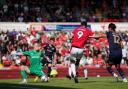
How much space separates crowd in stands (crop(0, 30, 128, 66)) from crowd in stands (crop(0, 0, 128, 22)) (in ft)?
7.24

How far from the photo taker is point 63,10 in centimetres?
4122

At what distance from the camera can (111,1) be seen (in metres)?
44.1

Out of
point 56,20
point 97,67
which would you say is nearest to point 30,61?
point 97,67

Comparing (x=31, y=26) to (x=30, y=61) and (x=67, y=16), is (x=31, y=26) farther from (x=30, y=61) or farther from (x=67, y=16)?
(x=30, y=61)

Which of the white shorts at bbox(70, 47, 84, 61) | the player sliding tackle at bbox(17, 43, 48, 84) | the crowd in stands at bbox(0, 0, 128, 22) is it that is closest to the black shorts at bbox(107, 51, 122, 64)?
the white shorts at bbox(70, 47, 84, 61)

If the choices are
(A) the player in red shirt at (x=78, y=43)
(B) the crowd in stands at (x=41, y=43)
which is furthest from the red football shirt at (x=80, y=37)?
(B) the crowd in stands at (x=41, y=43)

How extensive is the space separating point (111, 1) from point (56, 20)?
19.1ft

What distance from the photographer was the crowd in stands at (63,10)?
39.1 metres

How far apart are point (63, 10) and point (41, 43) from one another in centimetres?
828

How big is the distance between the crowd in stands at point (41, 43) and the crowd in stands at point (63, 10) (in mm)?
2206

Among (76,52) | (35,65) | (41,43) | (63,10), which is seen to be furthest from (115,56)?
(63,10)

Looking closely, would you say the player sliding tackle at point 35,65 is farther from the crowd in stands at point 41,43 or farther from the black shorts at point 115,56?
the crowd in stands at point 41,43

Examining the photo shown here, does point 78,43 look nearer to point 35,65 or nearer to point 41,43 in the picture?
point 35,65

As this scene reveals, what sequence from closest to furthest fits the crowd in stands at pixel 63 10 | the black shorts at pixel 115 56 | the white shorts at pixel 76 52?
the black shorts at pixel 115 56
the white shorts at pixel 76 52
the crowd in stands at pixel 63 10
